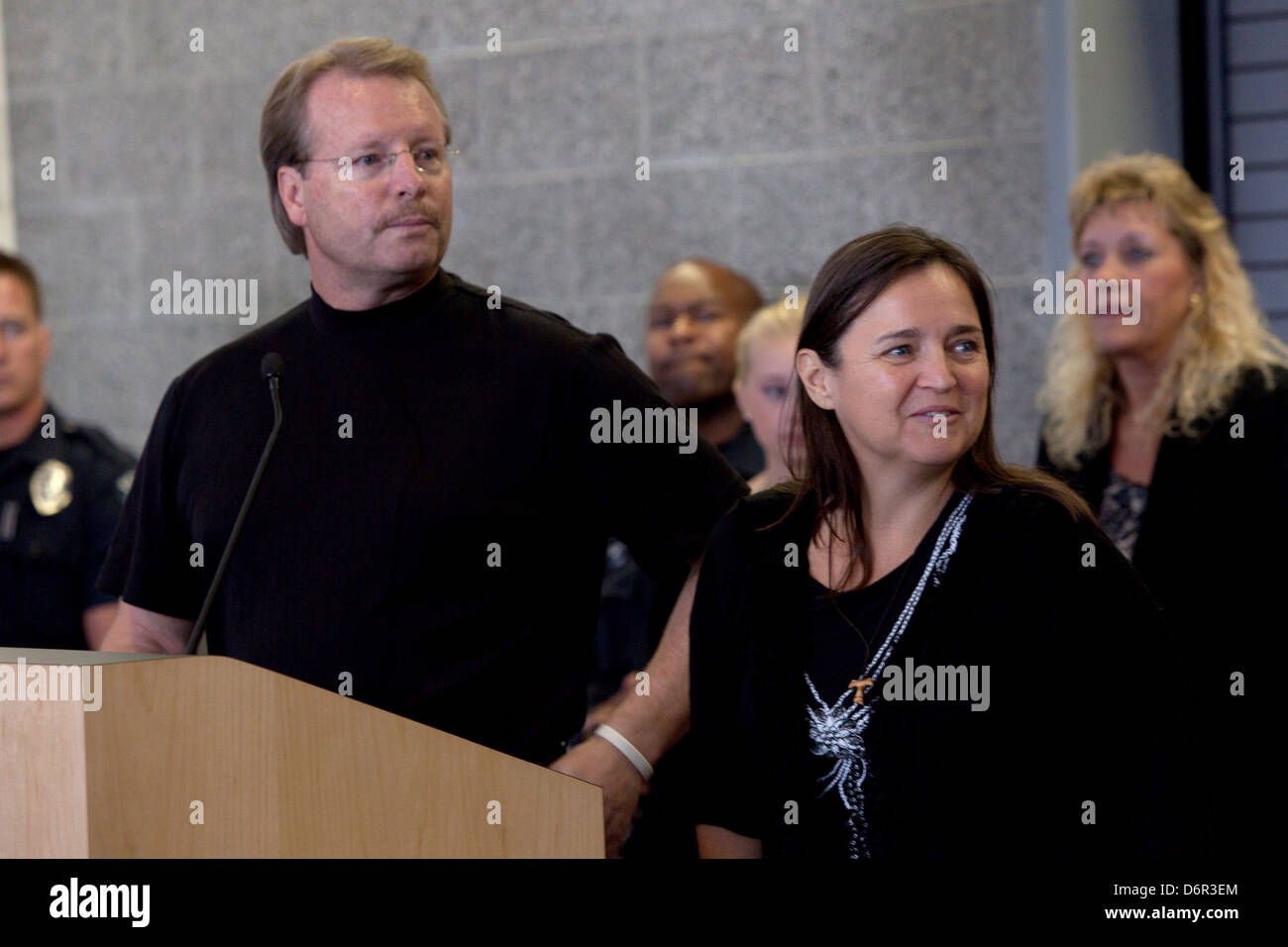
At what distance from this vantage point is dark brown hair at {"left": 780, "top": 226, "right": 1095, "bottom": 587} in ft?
6.18

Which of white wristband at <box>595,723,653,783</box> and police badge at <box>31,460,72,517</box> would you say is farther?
police badge at <box>31,460,72,517</box>

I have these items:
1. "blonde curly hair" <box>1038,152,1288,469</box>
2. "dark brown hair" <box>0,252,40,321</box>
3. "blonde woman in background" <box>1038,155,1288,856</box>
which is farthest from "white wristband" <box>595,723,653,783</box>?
"dark brown hair" <box>0,252,40,321</box>

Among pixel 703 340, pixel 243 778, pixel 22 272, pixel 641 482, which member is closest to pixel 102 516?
pixel 22 272

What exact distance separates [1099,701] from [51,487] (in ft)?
8.19

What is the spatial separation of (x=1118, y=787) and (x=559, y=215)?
2788 millimetres

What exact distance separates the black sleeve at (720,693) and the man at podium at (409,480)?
13cm

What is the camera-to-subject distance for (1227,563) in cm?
295

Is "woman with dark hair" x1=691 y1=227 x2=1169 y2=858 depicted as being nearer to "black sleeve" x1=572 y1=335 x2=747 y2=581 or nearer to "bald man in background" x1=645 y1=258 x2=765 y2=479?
"black sleeve" x1=572 y1=335 x2=747 y2=581

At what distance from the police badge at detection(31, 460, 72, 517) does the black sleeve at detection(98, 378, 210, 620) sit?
1.25 meters

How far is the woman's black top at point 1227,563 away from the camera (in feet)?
9.68

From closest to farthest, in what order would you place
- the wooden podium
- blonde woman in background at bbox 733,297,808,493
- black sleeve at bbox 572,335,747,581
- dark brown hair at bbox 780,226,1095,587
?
1. the wooden podium
2. dark brown hair at bbox 780,226,1095,587
3. black sleeve at bbox 572,335,747,581
4. blonde woman in background at bbox 733,297,808,493

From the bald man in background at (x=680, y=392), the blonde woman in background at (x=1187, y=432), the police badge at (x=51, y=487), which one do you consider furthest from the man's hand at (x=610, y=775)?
the police badge at (x=51, y=487)
